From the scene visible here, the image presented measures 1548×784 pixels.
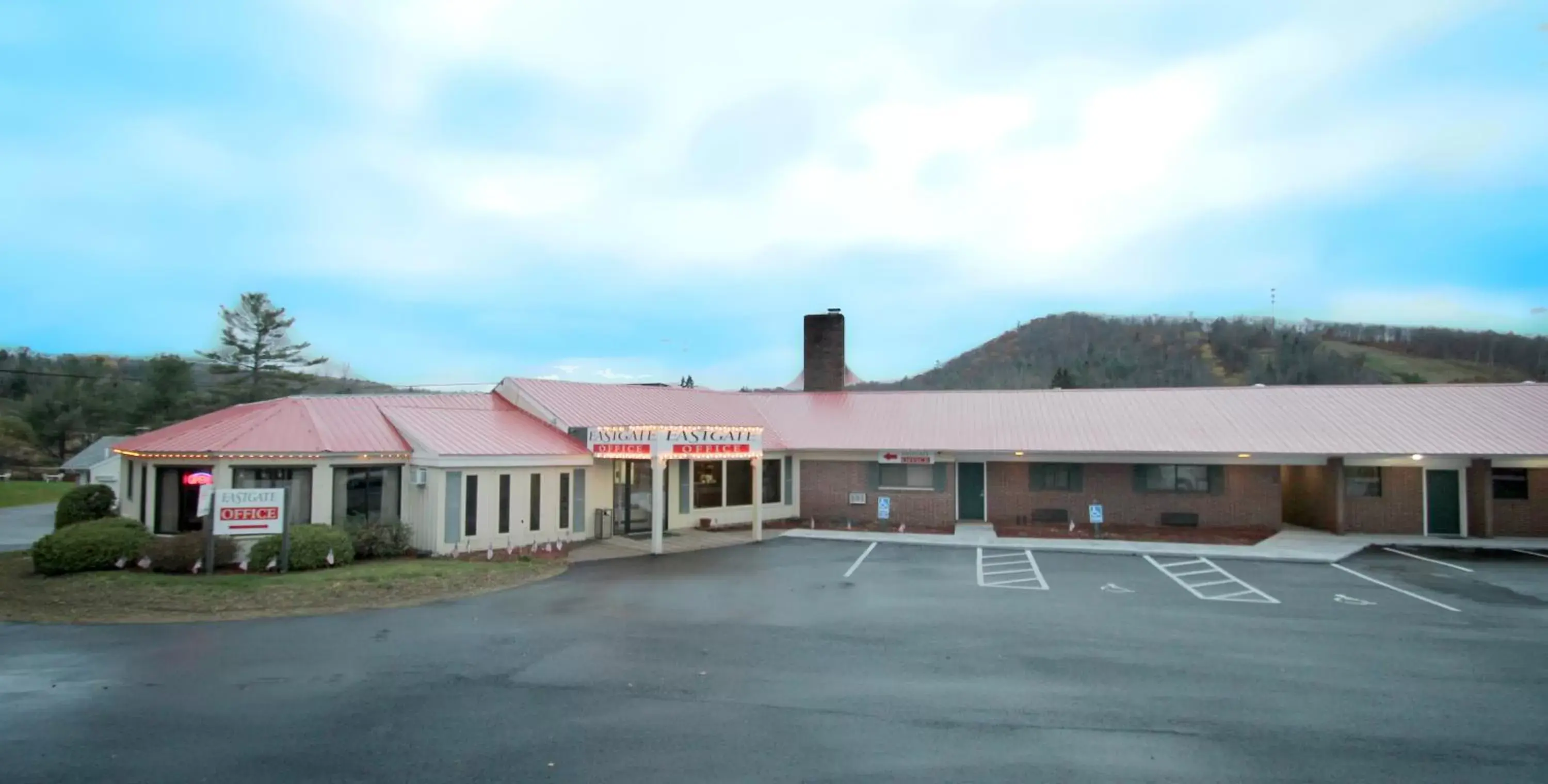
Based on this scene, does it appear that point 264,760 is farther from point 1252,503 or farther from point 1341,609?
point 1252,503

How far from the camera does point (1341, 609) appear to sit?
1395 cm

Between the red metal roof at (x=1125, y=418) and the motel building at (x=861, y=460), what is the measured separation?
10 centimetres

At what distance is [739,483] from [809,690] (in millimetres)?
17437

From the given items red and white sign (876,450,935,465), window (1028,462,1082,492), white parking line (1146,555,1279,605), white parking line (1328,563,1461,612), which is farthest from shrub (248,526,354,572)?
white parking line (1328,563,1461,612)

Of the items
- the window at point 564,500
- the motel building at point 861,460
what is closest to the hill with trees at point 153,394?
the motel building at point 861,460

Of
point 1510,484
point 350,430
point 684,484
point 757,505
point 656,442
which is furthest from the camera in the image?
point 684,484

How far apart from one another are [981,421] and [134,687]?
935 inches

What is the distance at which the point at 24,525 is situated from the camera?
94.5ft

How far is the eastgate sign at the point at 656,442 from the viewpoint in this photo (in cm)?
2167

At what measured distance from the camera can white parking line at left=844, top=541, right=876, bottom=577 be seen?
58.8 feet

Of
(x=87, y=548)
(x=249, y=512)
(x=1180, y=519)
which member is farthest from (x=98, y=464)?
(x=1180, y=519)

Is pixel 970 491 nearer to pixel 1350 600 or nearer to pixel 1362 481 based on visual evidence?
pixel 1362 481

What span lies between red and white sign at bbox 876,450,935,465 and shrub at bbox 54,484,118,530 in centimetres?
2132

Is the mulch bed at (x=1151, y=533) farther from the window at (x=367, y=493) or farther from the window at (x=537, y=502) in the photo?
the window at (x=367, y=493)
